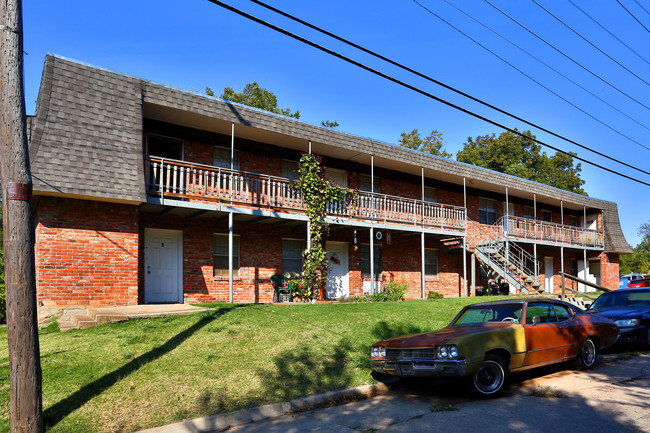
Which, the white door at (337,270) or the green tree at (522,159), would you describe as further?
the green tree at (522,159)

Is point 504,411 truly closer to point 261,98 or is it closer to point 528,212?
point 528,212

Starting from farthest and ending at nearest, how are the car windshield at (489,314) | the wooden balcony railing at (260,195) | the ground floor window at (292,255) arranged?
the ground floor window at (292,255)
the wooden balcony railing at (260,195)
the car windshield at (489,314)

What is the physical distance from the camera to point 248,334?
923cm

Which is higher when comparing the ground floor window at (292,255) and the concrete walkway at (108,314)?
the ground floor window at (292,255)

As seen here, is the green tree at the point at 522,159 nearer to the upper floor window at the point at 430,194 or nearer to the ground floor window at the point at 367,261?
the upper floor window at the point at 430,194

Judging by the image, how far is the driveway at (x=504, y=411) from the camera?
17.7ft

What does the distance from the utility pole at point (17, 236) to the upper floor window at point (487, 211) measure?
22.5m

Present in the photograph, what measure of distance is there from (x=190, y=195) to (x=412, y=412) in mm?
9525

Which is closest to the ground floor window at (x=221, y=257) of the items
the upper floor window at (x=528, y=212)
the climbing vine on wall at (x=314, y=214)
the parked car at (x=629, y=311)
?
the climbing vine on wall at (x=314, y=214)

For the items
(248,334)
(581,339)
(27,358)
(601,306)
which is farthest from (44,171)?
(601,306)

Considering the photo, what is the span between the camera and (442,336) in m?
6.97

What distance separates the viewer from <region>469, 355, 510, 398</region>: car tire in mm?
6629

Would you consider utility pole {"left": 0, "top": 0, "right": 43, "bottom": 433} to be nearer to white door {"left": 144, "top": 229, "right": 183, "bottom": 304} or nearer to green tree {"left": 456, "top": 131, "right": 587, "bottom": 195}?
white door {"left": 144, "top": 229, "right": 183, "bottom": 304}

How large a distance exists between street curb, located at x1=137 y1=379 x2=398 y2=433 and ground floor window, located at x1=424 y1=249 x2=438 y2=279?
15021 millimetres
